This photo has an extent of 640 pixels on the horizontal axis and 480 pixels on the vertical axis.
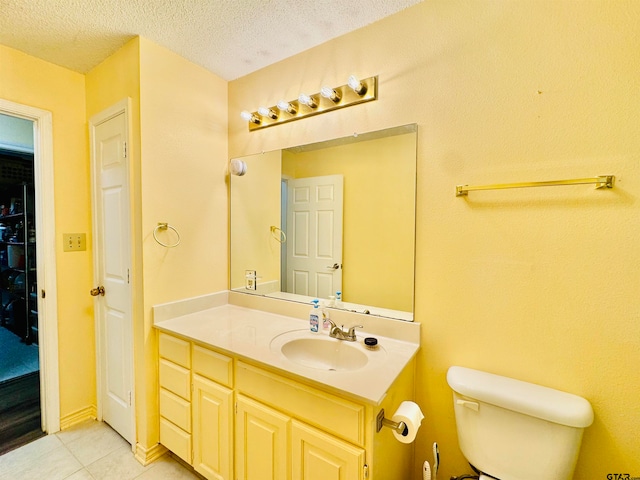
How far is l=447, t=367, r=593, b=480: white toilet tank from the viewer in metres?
0.95

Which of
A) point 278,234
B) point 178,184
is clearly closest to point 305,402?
point 278,234

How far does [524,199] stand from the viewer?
1115 millimetres

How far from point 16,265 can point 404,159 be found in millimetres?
4436

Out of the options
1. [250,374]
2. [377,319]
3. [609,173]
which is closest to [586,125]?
[609,173]

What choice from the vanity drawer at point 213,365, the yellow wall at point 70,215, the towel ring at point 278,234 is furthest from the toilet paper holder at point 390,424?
the yellow wall at point 70,215

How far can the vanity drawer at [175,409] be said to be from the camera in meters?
1.47

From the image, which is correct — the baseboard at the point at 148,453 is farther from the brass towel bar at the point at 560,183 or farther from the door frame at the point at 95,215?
the brass towel bar at the point at 560,183

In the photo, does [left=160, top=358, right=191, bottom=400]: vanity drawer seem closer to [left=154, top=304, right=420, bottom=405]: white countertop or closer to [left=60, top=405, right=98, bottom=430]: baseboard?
[left=154, top=304, right=420, bottom=405]: white countertop

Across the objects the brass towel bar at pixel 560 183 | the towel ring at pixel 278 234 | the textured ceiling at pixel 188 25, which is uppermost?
the textured ceiling at pixel 188 25

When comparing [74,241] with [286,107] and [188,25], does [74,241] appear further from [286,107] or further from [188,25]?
[286,107]

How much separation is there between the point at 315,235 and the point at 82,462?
6.06 feet

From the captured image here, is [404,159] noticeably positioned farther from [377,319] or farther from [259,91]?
[259,91]

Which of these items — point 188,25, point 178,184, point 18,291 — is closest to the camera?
point 188,25

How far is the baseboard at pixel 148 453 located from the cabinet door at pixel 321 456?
104cm
